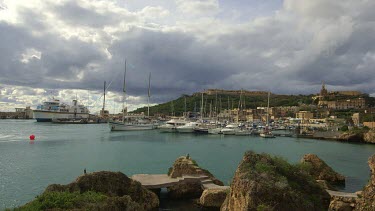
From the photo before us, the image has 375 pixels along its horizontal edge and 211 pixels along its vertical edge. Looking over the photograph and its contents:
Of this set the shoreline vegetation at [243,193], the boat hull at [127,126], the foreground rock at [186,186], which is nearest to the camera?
the shoreline vegetation at [243,193]

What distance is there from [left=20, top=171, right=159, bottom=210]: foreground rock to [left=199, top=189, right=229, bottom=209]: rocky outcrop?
100 inches

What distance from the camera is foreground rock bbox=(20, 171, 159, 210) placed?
9241 millimetres

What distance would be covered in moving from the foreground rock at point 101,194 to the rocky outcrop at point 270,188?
12.3 ft

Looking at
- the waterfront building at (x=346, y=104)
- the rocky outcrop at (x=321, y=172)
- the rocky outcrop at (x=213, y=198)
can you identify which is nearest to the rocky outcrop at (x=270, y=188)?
the rocky outcrop at (x=213, y=198)

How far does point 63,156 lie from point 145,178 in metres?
21.1

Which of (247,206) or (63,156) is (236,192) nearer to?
(247,206)

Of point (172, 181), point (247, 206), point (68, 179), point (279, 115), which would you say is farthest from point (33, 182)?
point (279, 115)

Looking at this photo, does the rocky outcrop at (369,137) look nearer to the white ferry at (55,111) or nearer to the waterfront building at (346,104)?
the waterfront building at (346,104)

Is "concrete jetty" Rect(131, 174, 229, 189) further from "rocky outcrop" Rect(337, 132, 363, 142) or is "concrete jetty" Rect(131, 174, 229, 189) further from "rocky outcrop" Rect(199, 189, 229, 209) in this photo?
"rocky outcrop" Rect(337, 132, 363, 142)

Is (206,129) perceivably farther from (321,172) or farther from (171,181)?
(171,181)

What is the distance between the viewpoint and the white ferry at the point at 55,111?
145m

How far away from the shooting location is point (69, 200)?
9.35m

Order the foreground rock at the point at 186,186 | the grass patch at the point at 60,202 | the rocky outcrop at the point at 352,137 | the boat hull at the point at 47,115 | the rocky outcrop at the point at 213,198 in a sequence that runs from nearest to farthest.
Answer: the grass patch at the point at 60,202
the rocky outcrop at the point at 213,198
the foreground rock at the point at 186,186
the rocky outcrop at the point at 352,137
the boat hull at the point at 47,115

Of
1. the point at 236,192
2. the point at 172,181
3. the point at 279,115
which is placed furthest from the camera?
the point at 279,115
